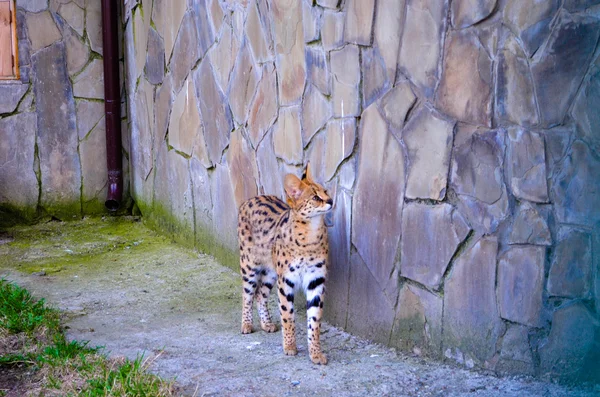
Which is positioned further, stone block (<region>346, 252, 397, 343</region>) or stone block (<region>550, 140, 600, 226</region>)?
stone block (<region>346, 252, 397, 343</region>)

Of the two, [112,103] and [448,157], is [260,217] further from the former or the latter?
[112,103]

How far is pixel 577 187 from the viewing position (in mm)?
3688

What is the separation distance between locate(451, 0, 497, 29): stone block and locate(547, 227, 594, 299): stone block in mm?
1178

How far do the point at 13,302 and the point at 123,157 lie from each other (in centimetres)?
386

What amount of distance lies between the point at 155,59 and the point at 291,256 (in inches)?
161

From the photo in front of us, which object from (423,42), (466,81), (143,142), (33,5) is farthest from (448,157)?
(33,5)

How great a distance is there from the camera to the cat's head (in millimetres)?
4562

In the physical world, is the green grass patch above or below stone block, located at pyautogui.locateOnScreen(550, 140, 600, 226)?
below

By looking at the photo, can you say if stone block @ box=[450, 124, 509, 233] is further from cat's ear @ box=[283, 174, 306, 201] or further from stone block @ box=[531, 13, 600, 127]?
cat's ear @ box=[283, 174, 306, 201]

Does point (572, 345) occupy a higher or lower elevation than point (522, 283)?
lower

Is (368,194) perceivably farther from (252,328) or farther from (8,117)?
(8,117)

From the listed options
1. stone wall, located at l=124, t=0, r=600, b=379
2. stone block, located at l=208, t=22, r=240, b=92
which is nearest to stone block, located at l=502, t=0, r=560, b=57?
stone wall, located at l=124, t=0, r=600, b=379

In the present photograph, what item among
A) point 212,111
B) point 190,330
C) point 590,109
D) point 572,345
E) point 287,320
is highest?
point 590,109

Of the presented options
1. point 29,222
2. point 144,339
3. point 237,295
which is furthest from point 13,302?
point 29,222
